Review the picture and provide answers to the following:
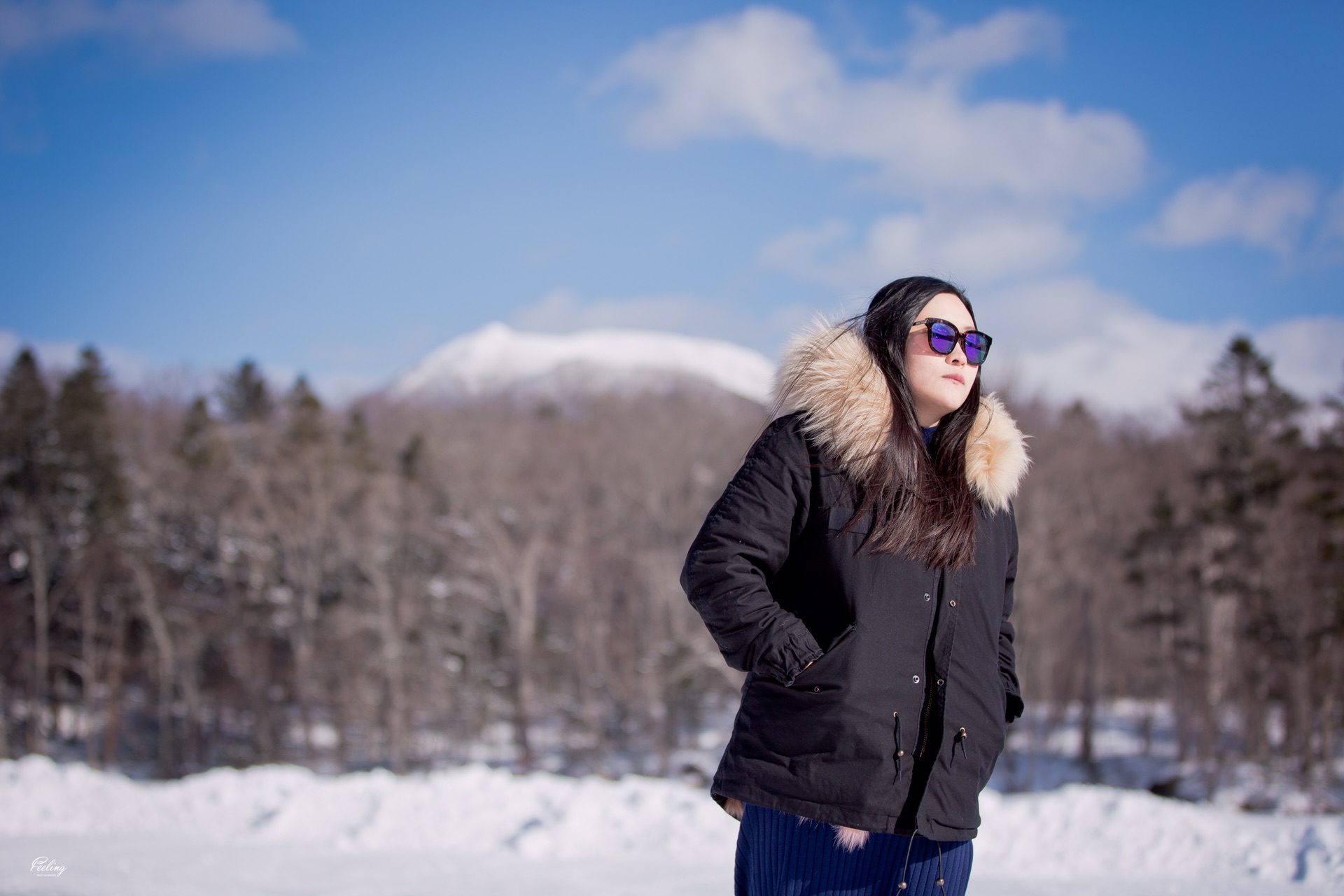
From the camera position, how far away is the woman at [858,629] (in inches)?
77.6

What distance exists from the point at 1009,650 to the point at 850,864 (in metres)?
0.71

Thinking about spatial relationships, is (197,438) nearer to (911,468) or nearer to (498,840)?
(498,840)

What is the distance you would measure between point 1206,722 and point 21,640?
31988 millimetres

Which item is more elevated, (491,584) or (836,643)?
(491,584)

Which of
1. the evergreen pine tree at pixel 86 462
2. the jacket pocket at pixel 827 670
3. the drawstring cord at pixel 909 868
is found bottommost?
the drawstring cord at pixel 909 868

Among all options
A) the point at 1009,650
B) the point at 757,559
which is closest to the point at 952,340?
the point at 757,559

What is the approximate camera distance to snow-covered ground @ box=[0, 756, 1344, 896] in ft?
16.6

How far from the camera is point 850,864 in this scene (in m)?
2.01

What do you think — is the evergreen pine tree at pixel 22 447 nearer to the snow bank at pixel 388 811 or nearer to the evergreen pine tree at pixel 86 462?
the evergreen pine tree at pixel 86 462

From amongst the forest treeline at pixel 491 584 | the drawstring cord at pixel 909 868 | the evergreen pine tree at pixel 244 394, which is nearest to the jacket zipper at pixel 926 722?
the drawstring cord at pixel 909 868

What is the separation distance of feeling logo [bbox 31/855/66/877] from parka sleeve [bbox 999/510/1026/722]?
5.03 m

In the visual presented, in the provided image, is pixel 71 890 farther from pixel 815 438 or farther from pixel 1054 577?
pixel 1054 577

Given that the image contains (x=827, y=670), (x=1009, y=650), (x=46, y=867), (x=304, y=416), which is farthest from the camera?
(x=304, y=416)

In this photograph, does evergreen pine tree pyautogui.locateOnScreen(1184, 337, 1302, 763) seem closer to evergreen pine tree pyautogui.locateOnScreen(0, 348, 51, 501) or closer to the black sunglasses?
the black sunglasses
